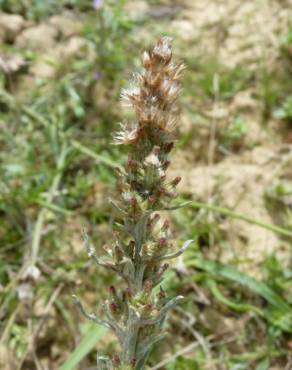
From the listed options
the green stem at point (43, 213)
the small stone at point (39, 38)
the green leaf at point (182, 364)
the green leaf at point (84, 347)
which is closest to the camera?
the green leaf at point (84, 347)

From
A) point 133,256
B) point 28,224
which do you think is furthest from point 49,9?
point 133,256

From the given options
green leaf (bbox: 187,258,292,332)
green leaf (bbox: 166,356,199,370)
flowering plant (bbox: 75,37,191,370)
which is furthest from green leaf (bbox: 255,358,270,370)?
flowering plant (bbox: 75,37,191,370)

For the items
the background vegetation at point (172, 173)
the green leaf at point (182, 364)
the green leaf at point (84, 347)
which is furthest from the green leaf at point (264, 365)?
the green leaf at point (84, 347)

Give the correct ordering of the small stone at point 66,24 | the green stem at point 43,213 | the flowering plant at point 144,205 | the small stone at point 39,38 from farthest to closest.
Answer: the small stone at point 66,24 < the small stone at point 39,38 < the green stem at point 43,213 < the flowering plant at point 144,205

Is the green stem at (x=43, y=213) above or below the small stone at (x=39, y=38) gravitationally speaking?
below

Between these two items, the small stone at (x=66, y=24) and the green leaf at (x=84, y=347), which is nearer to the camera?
the green leaf at (x=84, y=347)

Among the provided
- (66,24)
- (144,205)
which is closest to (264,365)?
(144,205)

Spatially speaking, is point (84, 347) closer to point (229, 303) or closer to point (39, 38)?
point (229, 303)

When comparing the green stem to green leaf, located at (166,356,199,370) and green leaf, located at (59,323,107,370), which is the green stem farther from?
green leaf, located at (166,356,199,370)

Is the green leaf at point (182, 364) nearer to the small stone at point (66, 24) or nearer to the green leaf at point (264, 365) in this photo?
the green leaf at point (264, 365)
